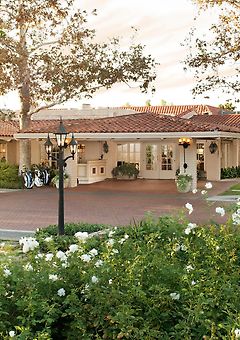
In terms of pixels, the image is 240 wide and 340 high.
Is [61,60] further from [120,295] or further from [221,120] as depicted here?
[120,295]

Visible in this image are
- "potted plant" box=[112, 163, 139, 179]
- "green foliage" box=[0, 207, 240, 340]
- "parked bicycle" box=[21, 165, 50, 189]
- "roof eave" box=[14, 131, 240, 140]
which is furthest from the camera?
"potted plant" box=[112, 163, 139, 179]

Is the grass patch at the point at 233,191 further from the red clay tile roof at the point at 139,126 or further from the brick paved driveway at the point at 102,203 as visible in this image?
the red clay tile roof at the point at 139,126

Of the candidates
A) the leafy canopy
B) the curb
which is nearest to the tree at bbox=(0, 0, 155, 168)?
the leafy canopy

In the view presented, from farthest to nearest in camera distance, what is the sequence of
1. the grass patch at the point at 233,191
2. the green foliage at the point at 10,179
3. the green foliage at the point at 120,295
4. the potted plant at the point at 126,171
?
the potted plant at the point at 126,171 < the green foliage at the point at 10,179 < the grass patch at the point at 233,191 < the green foliage at the point at 120,295

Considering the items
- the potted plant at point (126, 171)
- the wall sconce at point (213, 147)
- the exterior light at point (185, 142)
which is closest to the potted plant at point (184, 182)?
the exterior light at point (185, 142)

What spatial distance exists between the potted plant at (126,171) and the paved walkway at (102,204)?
2.29 m

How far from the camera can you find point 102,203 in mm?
20609

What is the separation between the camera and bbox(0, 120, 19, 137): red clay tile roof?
31.0 metres

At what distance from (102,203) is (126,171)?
10973 mm

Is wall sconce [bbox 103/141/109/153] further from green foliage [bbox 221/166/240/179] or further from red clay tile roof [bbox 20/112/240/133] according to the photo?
green foliage [bbox 221/166/240/179]

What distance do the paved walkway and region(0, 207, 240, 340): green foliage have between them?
7.28 metres

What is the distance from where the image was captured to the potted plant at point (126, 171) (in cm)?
3148

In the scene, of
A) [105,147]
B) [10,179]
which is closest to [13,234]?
[10,179]

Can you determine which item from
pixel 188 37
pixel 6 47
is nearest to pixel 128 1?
pixel 188 37
